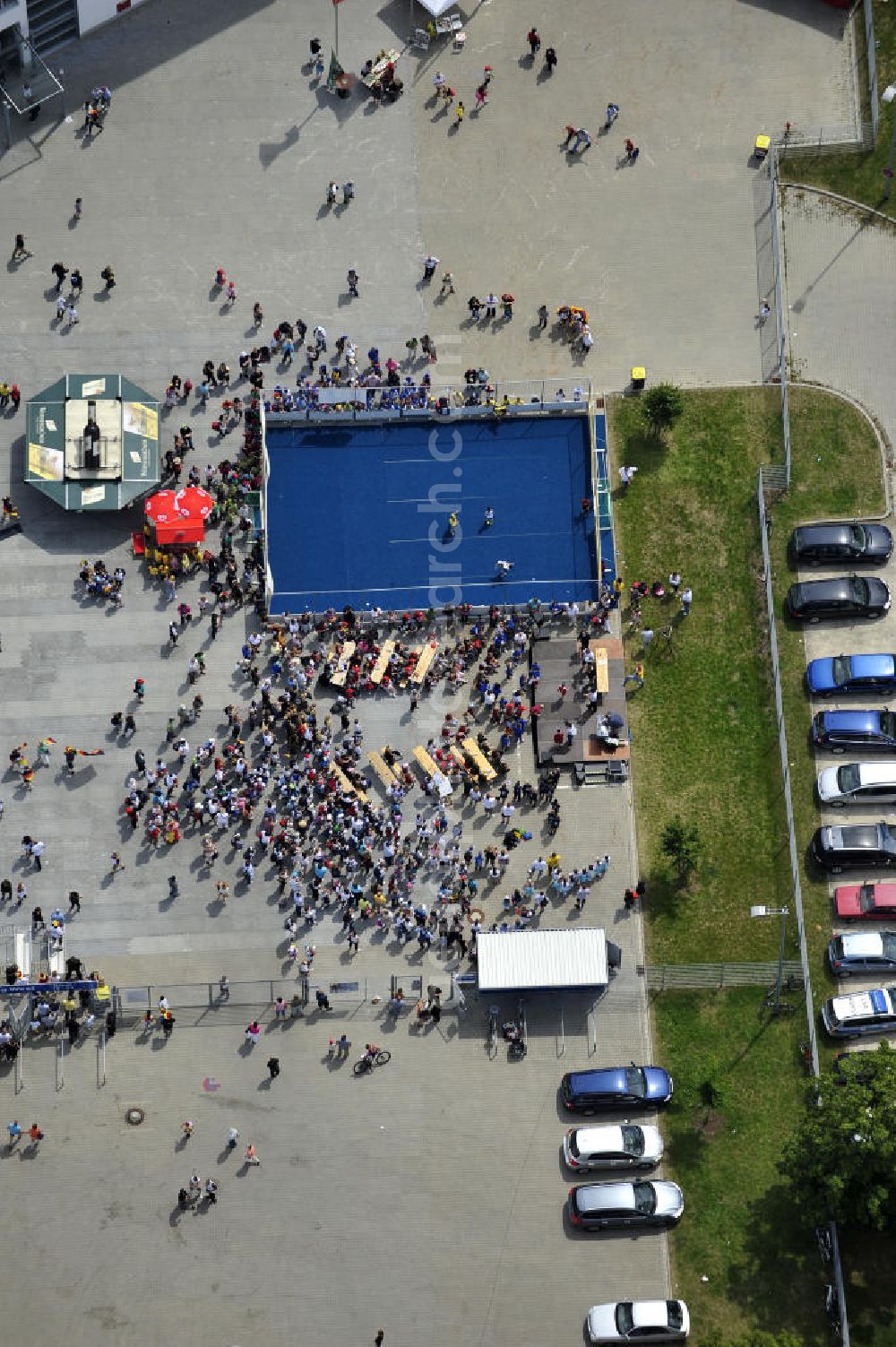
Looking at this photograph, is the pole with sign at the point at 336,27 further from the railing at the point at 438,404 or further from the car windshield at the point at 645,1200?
the car windshield at the point at 645,1200

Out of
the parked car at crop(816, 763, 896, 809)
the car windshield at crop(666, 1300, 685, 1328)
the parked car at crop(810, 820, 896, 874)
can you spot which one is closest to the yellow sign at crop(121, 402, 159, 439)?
the parked car at crop(816, 763, 896, 809)

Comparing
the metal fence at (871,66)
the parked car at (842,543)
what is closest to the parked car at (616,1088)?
the parked car at (842,543)

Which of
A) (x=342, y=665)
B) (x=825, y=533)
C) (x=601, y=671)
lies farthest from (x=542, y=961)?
(x=825, y=533)

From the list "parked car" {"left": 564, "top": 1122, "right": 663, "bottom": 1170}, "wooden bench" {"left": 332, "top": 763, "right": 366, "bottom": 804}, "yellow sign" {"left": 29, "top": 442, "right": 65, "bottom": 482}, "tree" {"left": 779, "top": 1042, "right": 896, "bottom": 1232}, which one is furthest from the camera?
"yellow sign" {"left": 29, "top": 442, "right": 65, "bottom": 482}

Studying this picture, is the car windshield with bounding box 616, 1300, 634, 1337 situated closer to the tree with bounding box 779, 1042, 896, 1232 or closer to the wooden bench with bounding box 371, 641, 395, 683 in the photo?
the tree with bounding box 779, 1042, 896, 1232

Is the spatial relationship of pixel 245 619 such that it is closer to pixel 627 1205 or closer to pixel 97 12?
pixel 627 1205

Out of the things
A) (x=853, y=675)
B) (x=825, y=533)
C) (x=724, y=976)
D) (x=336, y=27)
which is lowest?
(x=724, y=976)
